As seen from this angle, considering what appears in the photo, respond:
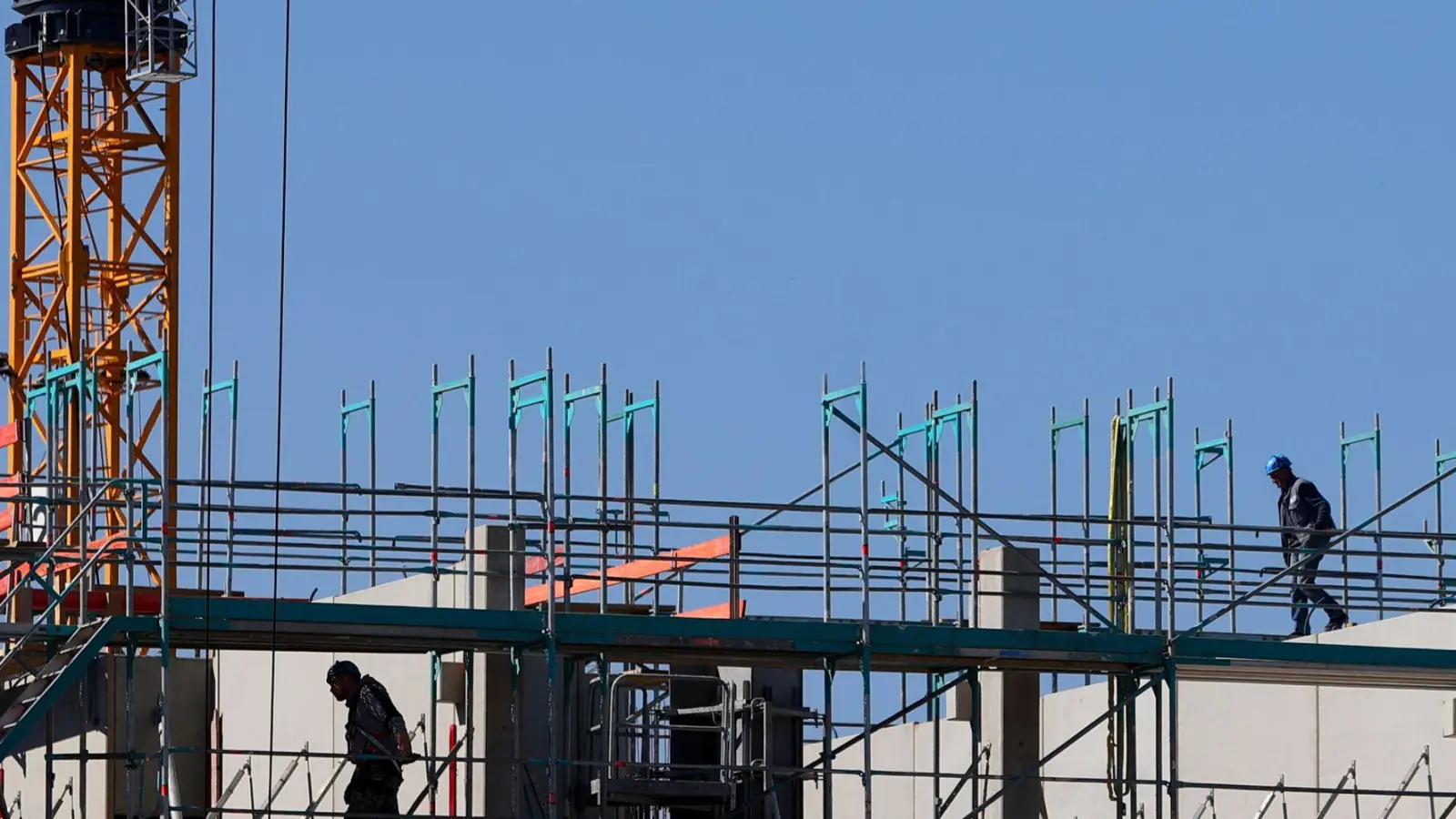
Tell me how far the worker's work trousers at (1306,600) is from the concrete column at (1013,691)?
2369mm

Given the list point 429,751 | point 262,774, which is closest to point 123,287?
point 262,774

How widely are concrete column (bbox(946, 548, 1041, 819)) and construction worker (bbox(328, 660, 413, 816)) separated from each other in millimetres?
4916

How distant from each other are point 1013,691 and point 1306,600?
13.2 ft

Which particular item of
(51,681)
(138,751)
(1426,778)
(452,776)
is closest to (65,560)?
(51,681)

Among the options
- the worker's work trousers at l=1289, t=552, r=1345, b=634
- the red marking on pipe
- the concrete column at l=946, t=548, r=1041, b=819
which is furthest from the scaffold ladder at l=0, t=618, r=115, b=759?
the worker's work trousers at l=1289, t=552, r=1345, b=634

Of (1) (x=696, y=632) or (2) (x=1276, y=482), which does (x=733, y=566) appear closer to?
(1) (x=696, y=632)

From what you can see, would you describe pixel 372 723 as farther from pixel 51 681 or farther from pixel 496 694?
pixel 496 694

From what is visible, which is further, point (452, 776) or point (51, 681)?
point (452, 776)

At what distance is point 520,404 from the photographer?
3425cm

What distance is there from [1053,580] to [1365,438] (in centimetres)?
1209

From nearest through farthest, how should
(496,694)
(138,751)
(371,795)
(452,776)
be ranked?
(371,795)
(496,694)
(452,776)
(138,751)

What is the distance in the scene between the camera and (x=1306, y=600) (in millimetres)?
31391

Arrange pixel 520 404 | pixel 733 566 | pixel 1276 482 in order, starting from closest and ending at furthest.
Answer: pixel 733 566, pixel 1276 482, pixel 520 404

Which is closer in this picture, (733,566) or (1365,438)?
(733,566)
